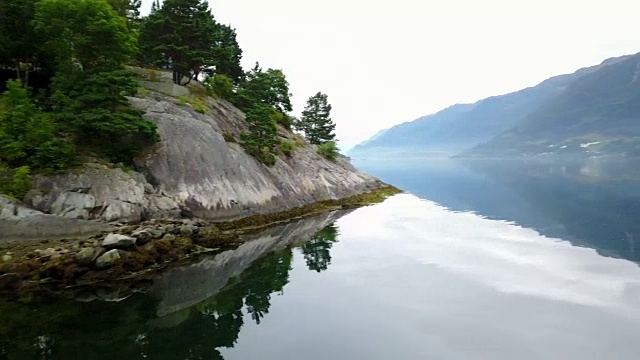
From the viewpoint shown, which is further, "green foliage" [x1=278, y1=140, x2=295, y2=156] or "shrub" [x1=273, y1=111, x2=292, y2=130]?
"shrub" [x1=273, y1=111, x2=292, y2=130]

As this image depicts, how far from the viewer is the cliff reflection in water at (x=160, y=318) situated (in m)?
15.3

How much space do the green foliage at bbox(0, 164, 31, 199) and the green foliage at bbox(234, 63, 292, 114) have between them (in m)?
32.1

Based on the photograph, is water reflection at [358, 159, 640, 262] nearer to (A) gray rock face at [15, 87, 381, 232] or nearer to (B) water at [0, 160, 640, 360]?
(B) water at [0, 160, 640, 360]

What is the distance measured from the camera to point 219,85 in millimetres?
53062

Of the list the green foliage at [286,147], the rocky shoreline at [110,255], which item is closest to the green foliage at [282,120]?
the green foliage at [286,147]

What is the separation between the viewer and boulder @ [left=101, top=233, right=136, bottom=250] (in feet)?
79.2

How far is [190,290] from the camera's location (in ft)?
73.4

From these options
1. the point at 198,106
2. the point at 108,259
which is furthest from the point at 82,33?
the point at 108,259

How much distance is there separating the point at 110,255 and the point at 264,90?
4193cm

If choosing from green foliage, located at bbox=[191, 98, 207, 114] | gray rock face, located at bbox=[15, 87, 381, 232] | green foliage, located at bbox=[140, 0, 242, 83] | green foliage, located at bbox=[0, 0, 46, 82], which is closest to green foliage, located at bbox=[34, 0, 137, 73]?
green foliage, located at bbox=[0, 0, 46, 82]

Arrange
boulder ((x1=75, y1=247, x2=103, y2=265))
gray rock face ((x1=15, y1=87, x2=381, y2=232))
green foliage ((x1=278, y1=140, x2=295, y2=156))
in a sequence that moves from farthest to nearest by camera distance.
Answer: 1. green foliage ((x1=278, y1=140, x2=295, y2=156))
2. gray rock face ((x1=15, y1=87, x2=381, y2=232))
3. boulder ((x1=75, y1=247, x2=103, y2=265))

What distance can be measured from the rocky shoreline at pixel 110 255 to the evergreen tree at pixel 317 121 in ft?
167

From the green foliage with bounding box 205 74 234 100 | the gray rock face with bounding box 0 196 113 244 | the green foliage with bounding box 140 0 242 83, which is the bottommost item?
the gray rock face with bounding box 0 196 113 244

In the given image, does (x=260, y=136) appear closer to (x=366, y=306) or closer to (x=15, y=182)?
(x=15, y=182)
